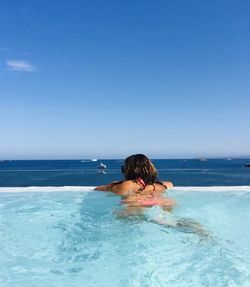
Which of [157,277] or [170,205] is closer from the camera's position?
[157,277]

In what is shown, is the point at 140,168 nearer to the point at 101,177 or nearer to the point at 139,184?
the point at 139,184

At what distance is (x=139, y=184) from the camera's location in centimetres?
505

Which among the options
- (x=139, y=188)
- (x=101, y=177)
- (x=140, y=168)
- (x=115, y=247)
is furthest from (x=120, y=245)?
(x=101, y=177)

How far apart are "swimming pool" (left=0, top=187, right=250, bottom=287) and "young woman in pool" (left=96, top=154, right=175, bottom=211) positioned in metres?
0.24

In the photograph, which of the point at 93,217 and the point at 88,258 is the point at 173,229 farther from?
the point at 93,217

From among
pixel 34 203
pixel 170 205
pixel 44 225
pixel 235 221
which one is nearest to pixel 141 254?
pixel 170 205

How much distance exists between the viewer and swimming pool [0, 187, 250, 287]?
3129 mm

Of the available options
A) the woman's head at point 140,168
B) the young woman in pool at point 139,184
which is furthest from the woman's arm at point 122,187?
the woman's head at point 140,168

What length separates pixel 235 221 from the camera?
17.5 feet

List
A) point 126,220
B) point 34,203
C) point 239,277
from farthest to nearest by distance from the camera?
point 34,203 < point 126,220 < point 239,277

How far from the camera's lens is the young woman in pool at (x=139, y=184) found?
16.3 ft

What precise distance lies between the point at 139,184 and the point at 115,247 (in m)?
1.26

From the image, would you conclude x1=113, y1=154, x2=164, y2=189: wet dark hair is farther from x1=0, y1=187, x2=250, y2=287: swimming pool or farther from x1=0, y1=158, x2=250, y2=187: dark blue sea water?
x1=0, y1=158, x2=250, y2=187: dark blue sea water

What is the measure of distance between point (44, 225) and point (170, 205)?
5.48 feet
